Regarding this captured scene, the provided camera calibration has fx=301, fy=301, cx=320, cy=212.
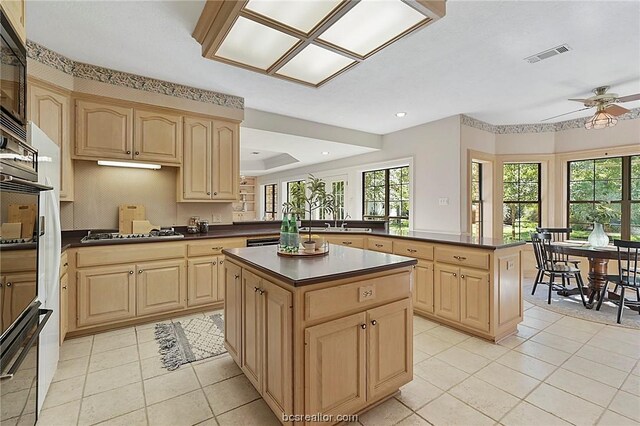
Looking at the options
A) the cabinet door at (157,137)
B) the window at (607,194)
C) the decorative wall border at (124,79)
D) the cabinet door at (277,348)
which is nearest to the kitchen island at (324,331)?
the cabinet door at (277,348)

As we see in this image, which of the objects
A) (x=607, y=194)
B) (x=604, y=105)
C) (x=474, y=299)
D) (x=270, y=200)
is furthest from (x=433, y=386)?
(x=270, y=200)

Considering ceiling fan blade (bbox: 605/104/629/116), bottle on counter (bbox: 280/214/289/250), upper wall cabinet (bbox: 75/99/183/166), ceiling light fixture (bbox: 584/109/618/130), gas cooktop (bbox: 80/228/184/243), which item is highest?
ceiling fan blade (bbox: 605/104/629/116)

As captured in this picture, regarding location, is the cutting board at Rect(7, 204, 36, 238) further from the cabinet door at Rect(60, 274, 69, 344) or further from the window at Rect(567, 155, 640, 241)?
the window at Rect(567, 155, 640, 241)

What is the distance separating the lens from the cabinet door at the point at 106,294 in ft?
9.29

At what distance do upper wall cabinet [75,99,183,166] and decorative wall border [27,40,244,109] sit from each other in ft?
0.83

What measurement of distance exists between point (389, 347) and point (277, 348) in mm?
691

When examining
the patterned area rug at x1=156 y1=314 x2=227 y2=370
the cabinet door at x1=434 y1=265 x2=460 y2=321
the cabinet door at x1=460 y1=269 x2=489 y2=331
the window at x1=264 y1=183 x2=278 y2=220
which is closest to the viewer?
the patterned area rug at x1=156 y1=314 x2=227 y2=370

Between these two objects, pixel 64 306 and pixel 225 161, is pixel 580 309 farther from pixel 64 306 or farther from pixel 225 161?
pixel 64 306

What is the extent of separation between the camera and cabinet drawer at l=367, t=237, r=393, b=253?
3.68 m

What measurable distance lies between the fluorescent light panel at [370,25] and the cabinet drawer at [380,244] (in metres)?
2.24

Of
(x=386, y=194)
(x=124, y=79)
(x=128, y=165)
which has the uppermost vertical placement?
(x=124, y=79)

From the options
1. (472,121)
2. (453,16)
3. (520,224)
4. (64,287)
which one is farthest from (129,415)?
(520,224)

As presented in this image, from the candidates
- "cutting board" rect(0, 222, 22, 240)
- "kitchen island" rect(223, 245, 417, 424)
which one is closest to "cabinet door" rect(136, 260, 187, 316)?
"kitchen island" rect(223, 245, 417, 424)

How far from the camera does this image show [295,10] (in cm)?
174
